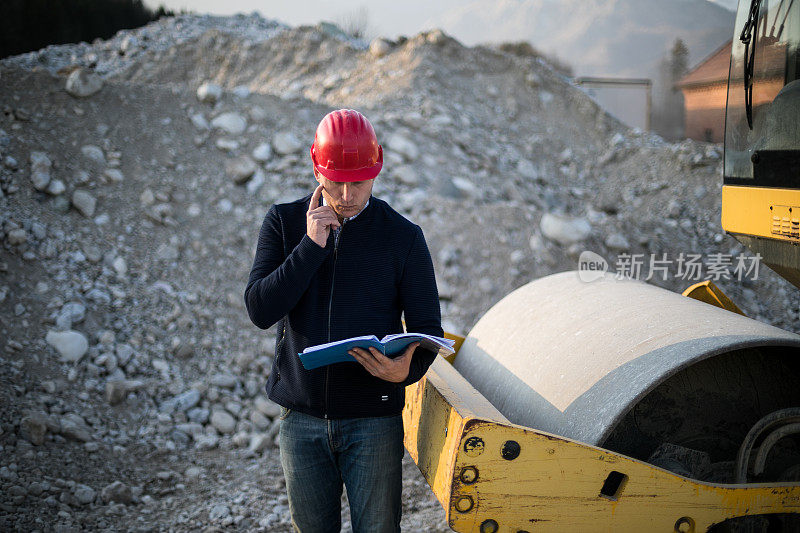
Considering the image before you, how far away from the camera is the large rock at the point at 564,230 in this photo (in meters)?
7.80

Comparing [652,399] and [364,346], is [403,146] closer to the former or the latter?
[652,399]

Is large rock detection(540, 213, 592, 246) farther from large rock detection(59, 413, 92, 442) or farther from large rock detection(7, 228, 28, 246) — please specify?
large rock detection(7, 228, 28, 246)

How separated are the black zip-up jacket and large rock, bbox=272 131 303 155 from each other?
238 inches

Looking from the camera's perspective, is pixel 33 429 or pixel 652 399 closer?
pixel 652 399

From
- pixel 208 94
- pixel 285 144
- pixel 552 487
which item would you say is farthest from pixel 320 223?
pixel 208 94

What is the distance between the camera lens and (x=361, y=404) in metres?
2.22

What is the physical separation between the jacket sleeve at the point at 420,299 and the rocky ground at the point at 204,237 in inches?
78.5

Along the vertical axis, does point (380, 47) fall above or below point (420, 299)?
above

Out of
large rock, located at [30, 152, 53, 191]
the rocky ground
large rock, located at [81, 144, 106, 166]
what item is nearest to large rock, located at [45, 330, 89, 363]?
the rocky ground

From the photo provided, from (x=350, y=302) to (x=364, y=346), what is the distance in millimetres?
234

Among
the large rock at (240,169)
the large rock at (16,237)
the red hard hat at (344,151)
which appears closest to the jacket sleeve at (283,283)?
the red hard hat at (344,151)

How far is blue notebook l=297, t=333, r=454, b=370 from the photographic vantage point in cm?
198

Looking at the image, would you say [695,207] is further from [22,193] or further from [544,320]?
[22,193]

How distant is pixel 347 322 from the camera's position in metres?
2.21
